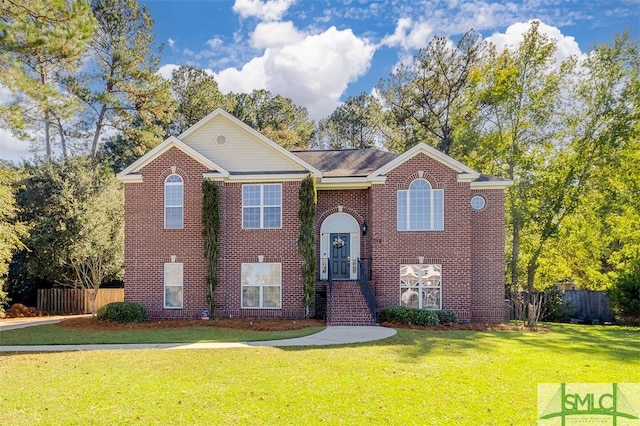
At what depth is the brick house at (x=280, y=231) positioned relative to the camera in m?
16.2

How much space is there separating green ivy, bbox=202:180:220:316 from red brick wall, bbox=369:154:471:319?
6076mm

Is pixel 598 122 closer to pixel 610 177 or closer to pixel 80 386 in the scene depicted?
pixel 610 177

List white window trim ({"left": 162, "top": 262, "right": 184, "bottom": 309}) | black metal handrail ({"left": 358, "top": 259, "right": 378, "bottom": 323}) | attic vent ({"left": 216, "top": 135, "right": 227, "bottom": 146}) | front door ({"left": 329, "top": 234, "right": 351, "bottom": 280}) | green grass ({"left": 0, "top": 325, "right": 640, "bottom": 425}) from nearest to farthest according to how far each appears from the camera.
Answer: green grass ({"left": 0, "top": 325, "right": 640, "bottom": 425})
black metal handrail ({"left": 358, "top": 259, "right": 378, "bottom": 323})
white window trim ({"left": 162, "top": 262, "right": 184, "bottom": 309})
attic vent ({"left": 216, "top": 135, "right": 227, "bottom": 146})
front door ({"left": 329, "top": 234, "right": 351, "bottom": 280})

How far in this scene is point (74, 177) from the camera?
880 inches

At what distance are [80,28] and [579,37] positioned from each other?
22.6 meters

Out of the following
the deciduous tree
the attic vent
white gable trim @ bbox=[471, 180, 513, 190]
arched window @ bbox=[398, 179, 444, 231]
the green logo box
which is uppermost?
the deciduous tree

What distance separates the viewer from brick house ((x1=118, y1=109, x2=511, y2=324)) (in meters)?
16.2

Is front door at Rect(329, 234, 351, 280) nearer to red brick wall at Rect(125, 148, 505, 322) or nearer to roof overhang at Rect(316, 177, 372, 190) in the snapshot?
red brick wall at Rect(125, 148, 505, 322)

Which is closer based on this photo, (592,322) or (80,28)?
(80,28)

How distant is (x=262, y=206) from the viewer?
16.8m

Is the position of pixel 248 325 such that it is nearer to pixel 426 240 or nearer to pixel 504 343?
pixel 426 240

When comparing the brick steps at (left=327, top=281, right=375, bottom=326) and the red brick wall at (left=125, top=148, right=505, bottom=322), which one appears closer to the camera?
the brick steps at (left=327, top=281, right=375, bottom=326)

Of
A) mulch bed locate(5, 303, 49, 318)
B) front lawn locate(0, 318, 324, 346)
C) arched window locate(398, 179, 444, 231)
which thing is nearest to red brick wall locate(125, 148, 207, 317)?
front lawn locate(0, 318, 324, 346)

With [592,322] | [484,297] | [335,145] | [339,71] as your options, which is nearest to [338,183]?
[484,297]
